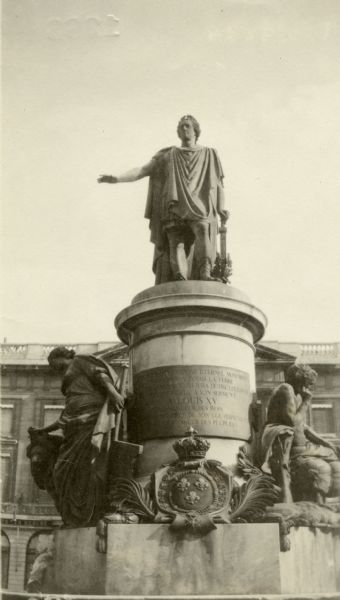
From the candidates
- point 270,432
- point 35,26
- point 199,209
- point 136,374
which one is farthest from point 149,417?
point 35,26

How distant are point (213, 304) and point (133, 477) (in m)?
2.43

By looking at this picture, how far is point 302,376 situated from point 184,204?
302 cm

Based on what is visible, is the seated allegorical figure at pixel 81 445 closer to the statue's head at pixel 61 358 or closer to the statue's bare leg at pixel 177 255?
the statue's head at pixel 61 358

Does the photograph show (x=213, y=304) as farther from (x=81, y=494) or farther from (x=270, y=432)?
(x=81, y=494)

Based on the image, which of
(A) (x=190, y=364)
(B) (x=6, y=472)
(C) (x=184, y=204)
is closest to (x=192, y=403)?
(A) (x=190, y=364)

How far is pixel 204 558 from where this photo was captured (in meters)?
7.20

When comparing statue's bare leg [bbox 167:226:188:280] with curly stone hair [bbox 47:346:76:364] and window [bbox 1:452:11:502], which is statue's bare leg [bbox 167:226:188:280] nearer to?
curly stone hair [bbox 47:346:76:364]

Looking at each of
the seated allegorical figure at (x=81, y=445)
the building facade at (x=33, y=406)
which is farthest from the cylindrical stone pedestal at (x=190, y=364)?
the building facade at (x=33, y=406)

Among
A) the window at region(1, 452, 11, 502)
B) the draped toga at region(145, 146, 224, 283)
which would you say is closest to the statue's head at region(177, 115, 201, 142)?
the draped toga at region(145, 146, 224, 283)

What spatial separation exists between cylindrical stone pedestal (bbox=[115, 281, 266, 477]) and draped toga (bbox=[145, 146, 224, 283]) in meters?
1.17

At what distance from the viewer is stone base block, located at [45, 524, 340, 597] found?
23.2 ft

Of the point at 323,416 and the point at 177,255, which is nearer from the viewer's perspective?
the point at 177,255

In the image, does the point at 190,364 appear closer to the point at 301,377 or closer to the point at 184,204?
the point at 301,377

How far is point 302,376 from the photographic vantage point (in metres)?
9.18
